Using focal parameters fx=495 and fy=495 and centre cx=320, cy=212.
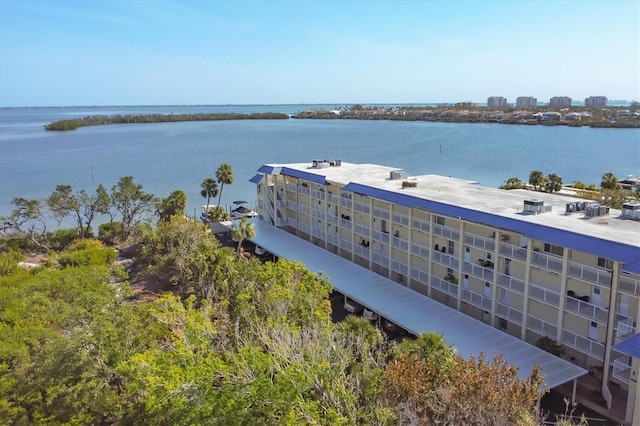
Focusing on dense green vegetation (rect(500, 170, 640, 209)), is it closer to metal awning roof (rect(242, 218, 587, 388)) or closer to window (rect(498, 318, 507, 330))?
window (rect(498, 318, 507, 330))

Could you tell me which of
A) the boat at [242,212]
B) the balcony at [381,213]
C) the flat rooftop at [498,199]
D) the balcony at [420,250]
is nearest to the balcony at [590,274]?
the flat rooftop at [498,199]

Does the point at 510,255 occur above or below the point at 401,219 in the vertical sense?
below

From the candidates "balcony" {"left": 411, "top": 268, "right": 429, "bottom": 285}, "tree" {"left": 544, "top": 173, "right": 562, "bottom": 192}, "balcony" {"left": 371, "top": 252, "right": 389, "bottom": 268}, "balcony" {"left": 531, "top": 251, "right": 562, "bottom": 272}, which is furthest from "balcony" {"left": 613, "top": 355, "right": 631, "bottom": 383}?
"tree" {"left": 544, "top": 173, "right": 562, "bottom": 192}

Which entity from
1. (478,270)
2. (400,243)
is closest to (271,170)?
(400,243)

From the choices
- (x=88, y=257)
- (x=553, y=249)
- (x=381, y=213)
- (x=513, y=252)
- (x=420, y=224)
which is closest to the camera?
(x=553, y=249)

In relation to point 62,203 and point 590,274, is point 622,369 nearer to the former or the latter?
point 590,274

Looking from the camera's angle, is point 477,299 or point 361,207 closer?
point 477,299

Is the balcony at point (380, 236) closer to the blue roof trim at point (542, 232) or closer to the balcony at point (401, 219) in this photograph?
the balcony at point (401, 219)
